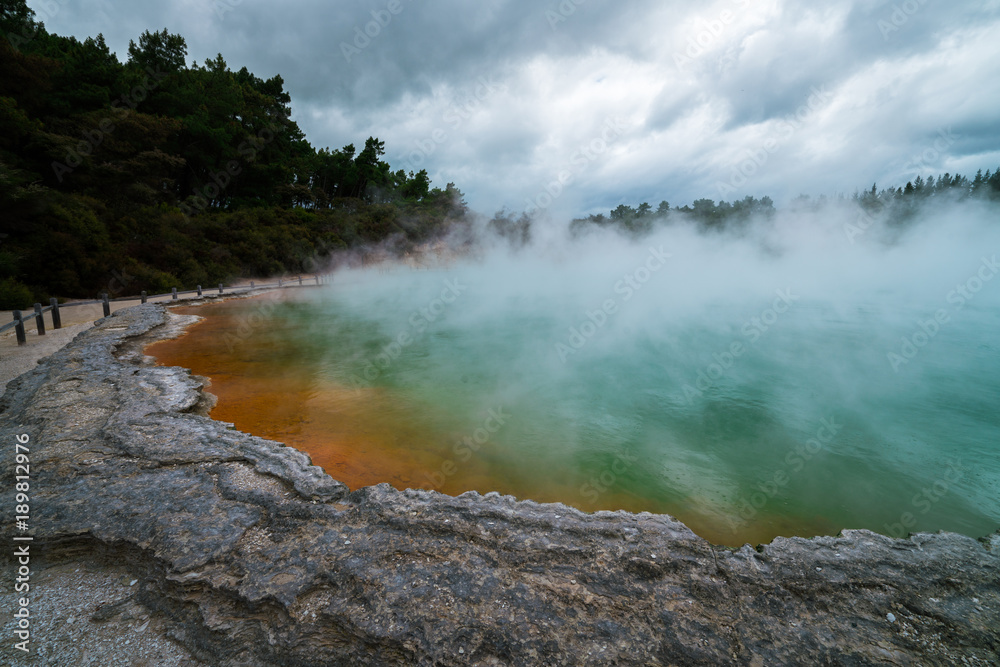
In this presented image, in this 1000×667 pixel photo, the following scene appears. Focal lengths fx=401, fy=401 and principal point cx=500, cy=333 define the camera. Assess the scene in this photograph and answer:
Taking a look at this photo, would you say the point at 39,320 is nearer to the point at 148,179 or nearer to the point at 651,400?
the point at 651,400

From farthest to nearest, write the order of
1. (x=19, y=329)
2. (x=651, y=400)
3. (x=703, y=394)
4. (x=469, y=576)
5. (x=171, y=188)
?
(x=171, y=188)
(x=19, y=329)
(x=703, y=394)
(x=651, y=400)
(x=469, y=576)

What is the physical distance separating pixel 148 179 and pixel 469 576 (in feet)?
74.5

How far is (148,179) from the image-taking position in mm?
17125

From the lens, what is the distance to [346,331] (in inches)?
354

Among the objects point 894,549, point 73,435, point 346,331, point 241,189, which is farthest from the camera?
point 241,189

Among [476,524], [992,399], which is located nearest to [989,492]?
[992,399]

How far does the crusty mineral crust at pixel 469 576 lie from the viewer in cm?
147

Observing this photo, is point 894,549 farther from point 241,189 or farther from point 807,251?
point 241,189

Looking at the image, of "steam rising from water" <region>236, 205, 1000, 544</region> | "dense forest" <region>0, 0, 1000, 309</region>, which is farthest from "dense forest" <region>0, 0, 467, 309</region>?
"steam rising from water" <region>236, 205, 1000, 544</region>

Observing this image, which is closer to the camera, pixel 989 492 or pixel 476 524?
pixel 476 524

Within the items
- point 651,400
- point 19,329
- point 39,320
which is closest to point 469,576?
point 651,400

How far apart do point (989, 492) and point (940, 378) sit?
4020mm

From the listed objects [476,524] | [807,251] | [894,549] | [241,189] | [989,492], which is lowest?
[989,492]

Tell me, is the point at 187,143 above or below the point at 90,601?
above
